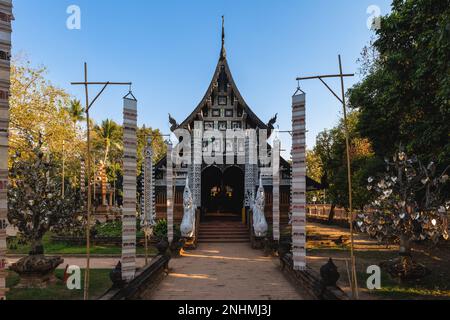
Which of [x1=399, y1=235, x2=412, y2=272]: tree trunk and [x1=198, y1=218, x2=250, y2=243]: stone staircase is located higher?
[x1=399, y1=235, x2=412, y2=272]: tree trunk

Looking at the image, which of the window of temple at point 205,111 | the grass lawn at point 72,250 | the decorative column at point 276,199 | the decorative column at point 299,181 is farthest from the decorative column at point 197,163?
the decorative column at point 299,181

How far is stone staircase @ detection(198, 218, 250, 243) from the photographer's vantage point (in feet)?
62.7

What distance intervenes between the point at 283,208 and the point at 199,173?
588 centimetres

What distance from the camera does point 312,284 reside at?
7938 millimetres

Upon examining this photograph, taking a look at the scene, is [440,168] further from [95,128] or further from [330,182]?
[95,128]

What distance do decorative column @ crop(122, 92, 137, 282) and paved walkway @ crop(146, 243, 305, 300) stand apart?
1.28m

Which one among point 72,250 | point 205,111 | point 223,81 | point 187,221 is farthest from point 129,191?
point 223,81

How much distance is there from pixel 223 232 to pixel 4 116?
16422mm

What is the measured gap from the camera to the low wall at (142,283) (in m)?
6.56

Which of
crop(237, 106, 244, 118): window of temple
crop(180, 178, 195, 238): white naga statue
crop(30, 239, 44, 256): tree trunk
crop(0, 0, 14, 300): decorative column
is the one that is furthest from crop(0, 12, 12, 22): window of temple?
crop(237, 106, 244, 118): window of temple

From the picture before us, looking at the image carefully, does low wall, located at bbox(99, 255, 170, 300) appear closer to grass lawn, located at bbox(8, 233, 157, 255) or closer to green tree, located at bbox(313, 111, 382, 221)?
grass lawn, located at bbox(8, 233, 157, 255)

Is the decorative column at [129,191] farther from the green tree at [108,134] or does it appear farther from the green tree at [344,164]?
the green tree at [108,134]
